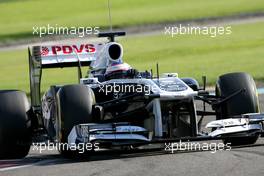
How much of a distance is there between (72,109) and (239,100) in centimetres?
224

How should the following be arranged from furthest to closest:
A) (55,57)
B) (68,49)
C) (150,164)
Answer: (68,49)
(55,57)
(150,164)

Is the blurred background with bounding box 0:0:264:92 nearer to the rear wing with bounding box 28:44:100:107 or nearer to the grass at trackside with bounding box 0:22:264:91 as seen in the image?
the grass at trackside with bounding box 0:22:264:91

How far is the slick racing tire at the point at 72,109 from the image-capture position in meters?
10.9

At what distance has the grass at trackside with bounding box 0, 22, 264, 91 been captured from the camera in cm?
2625

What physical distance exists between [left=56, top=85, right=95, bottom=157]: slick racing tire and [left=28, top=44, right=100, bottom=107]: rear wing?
7.95 ft

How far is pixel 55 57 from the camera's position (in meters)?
13.6

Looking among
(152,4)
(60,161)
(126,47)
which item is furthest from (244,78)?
(152,4)

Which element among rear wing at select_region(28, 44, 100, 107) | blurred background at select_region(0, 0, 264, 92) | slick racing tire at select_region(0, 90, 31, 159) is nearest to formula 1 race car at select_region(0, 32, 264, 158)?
slick racing tire at select_region(0, 90, 31, 159)

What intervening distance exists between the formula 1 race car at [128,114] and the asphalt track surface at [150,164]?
8.5 inches

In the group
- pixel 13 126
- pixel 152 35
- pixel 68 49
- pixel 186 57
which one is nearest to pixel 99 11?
pixel 152 35

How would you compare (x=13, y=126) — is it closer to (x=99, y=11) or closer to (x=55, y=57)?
(x=55, y=57)

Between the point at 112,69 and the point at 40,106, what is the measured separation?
4.93 feet

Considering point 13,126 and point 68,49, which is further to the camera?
point 68,49

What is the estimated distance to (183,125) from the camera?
1131cm
